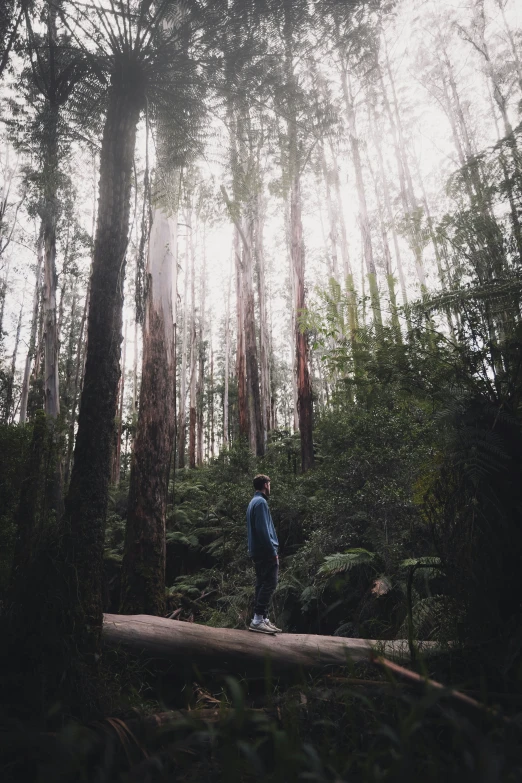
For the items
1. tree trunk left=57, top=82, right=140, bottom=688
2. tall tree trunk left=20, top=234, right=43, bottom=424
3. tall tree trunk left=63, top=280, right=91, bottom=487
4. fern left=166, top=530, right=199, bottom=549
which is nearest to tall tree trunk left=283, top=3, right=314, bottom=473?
tree trunk left=57, top=82, right=140, bottom=688

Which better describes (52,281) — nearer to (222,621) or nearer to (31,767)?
(222,621)

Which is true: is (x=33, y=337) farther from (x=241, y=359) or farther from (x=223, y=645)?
(x=223, y=645)

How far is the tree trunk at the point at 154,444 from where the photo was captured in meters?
5.46

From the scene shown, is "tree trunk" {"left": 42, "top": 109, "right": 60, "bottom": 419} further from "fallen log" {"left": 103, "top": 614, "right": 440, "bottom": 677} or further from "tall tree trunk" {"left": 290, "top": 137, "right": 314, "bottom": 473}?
"fallen log" {"left": 103, "top": 614, "right": 440, "bottom": 677}

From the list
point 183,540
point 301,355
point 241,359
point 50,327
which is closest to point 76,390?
point 50,327

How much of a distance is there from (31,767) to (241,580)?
5.27m

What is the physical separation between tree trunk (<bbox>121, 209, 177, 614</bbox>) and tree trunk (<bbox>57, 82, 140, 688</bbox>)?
2857 mm

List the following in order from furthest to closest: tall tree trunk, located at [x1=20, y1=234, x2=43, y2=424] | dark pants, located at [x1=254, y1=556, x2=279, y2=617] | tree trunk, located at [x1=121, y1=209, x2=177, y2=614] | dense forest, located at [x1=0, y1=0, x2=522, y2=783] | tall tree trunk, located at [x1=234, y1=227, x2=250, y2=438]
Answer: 1. tall tree trunk, located at [x1=20, y1=234, x2=43, y2=424]
2. tall tree trunk, located at [x1=234, y1=227, x2=250, y2=438]
3. tree trunk, located at [x1=121, y1=209, x2=177, y2=614]
4. dark pants, located at [x1=254, y1=556, x2=279, y2=617]
5. dense forest, located at [x1=0, y1=0, x2=522, y2=783]

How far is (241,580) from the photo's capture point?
6609 millimetres

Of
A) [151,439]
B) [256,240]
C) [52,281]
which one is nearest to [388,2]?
[151,439]

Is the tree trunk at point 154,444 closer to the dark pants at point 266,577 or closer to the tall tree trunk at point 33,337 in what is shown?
the dark pants at point 266,577

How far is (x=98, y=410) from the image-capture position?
2.91 metres

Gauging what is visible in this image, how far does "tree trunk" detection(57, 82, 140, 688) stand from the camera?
2580 mm

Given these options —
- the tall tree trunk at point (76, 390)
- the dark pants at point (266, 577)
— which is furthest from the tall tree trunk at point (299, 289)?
the dark pants at point (266, 577)
